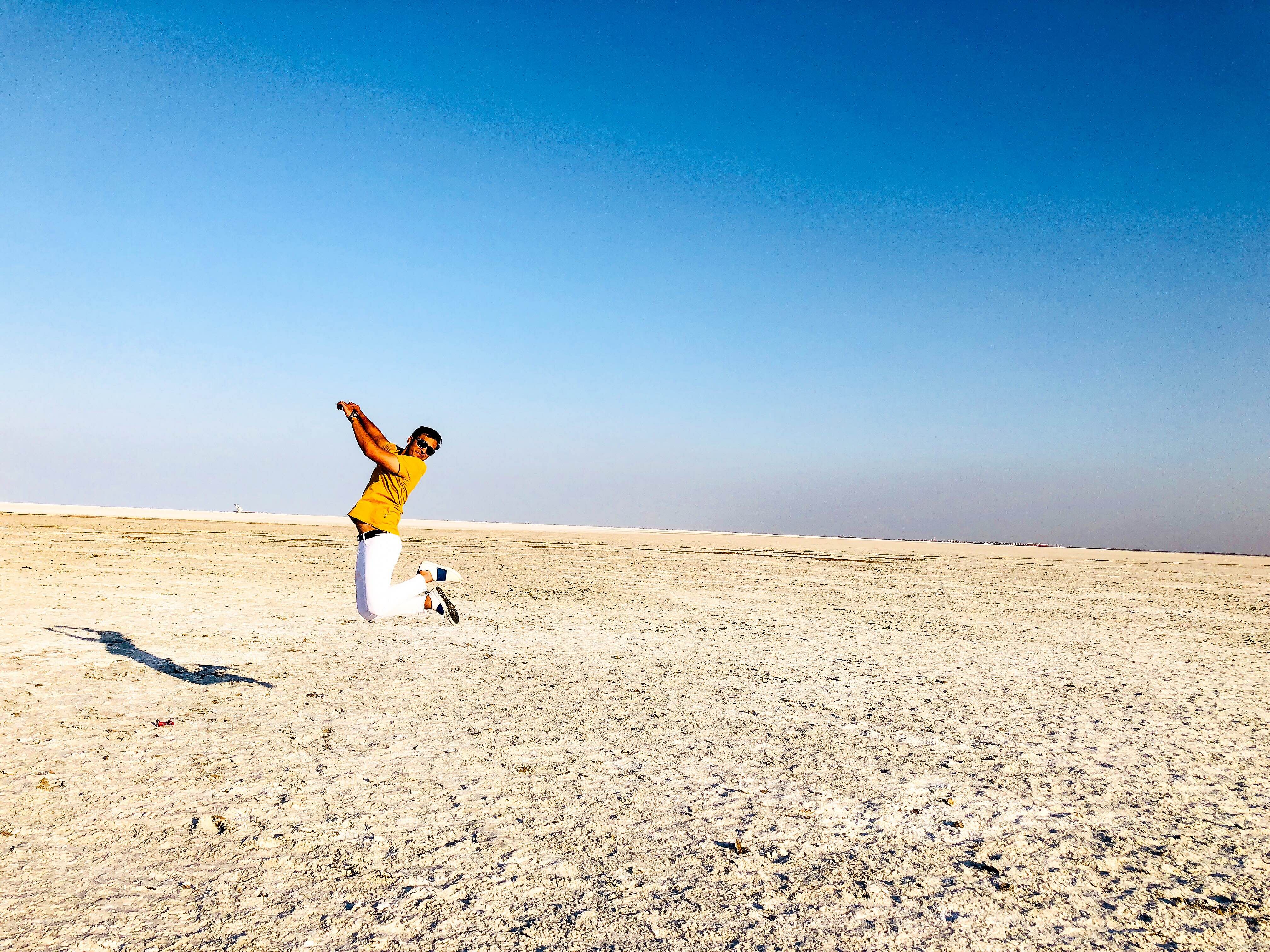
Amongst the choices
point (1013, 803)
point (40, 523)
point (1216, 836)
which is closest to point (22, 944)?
point (1013, 803)

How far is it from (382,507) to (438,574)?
1242 mm

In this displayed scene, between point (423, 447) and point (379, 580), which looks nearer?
point (379, 580)

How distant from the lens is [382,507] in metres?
6.64

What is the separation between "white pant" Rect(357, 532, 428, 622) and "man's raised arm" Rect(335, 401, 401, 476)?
64cm

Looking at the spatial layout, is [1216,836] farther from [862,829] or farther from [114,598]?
[114,598]

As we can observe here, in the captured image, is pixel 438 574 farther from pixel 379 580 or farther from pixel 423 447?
pixel 423 447

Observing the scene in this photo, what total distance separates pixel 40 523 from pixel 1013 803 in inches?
1870

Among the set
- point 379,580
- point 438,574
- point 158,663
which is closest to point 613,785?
point 379,580

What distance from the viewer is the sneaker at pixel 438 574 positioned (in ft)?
24.5

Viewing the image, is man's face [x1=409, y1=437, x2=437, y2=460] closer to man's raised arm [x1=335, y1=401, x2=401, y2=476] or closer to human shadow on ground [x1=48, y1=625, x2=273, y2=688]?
man's raised arm [x1=335, y1=401, x2=401, y2=476]

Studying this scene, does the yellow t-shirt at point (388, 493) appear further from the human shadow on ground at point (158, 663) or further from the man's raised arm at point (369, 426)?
the human shadow on ground at point (158, 663)

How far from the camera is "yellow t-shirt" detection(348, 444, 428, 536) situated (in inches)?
259

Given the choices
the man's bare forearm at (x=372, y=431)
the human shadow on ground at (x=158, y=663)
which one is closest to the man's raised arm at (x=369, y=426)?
the man's bare forearm at (x=372, y=431)

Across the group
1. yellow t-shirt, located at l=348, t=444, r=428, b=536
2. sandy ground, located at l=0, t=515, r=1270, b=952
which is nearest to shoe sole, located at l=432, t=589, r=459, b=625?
sandy ground, located at l=0, t=515, r=1270, b=952
